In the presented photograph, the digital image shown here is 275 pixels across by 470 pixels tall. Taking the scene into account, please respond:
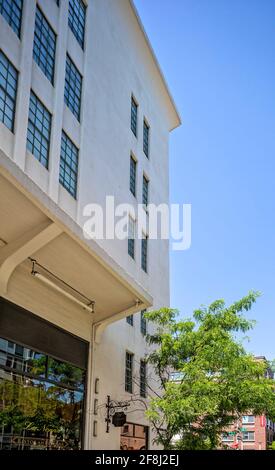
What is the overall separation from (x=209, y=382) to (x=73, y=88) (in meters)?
10.5

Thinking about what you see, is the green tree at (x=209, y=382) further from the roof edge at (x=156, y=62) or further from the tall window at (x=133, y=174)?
the roof edge at (x=156, y=62)

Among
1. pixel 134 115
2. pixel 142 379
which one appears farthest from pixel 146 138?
pixel 142 379

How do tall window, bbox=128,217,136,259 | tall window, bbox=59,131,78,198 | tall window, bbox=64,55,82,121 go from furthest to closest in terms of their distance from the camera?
tall window, bbox=128,217,136,259 → tall window, bbox=64,55,82,121 → tall window, bbox=59,131,78,198

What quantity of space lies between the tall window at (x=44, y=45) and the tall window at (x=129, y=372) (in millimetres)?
10971

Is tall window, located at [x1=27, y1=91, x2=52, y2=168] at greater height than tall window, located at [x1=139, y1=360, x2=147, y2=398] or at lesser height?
greater

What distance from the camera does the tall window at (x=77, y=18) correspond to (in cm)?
1978

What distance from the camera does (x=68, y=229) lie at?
Result: 14133mm

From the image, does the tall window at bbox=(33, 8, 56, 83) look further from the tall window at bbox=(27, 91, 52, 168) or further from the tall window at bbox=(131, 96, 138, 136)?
the tall window at bbox=(131, 96, 138, 136)

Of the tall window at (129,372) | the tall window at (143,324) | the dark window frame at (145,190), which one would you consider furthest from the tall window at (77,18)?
the tall window at (129,372)

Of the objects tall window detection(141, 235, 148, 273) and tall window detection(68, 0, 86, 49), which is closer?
tall window detection(68, 0, 86, 49)

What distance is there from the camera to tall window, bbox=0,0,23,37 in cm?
1538

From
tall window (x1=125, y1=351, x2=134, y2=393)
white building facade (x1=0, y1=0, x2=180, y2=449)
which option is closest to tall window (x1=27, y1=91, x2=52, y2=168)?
white building facade (x1=0, y1=0, x2=180, y2=449)

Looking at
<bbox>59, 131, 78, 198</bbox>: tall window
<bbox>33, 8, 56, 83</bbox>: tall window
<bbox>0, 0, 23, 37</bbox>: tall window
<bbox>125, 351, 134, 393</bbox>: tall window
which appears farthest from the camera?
<bbox>125, 351, 134, 393</bbox>: tall window

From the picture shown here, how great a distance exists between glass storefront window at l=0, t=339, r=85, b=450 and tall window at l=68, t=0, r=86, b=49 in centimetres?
1115
